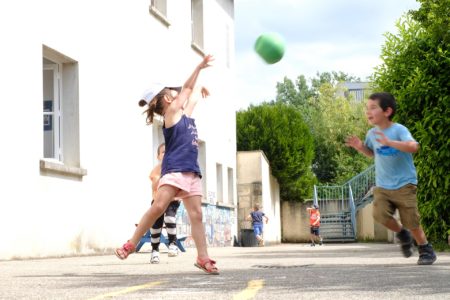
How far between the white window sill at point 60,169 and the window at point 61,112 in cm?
4

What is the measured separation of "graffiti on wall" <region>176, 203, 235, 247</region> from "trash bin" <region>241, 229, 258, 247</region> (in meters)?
0.86

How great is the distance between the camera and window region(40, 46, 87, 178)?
1440cm

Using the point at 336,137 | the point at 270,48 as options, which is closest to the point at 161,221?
the point at 270,48

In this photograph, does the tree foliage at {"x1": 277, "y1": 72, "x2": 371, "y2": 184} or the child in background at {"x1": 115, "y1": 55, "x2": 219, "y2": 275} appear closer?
the child in background at {"x1": 115, "y1": 55, "x2": 219, "y2": 275}

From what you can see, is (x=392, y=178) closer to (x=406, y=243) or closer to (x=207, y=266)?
(x=406, y=243)

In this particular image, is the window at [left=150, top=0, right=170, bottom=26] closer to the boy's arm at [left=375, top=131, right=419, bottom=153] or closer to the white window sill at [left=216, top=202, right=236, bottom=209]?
the white window sill at [left=216, top=202, right=236, bottom=209]

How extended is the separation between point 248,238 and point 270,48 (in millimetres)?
17008

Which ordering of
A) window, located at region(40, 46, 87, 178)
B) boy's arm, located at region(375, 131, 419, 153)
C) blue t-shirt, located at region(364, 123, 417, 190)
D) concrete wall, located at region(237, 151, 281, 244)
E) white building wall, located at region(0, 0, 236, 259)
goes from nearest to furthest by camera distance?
boy's arm, located at region(375, 131, 419, 153) → blue t-shirt, located at region(364, 123, 417, 190) → white building wall, located at region(0, 0, 236, 259) → window, located at region(40, 46, 87, 178) → concrete wall, located at region(237, 151, 281, 244)

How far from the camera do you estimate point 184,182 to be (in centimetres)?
765

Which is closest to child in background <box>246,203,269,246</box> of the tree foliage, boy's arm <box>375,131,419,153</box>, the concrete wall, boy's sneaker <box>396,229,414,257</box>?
the concrete wall

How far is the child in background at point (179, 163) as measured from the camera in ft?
25.1

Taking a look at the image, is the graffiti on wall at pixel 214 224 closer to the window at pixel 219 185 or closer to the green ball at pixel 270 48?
the window at pixel 219 185

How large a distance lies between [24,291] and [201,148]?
1723cm

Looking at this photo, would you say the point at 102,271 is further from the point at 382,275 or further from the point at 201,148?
the point at 201,148
